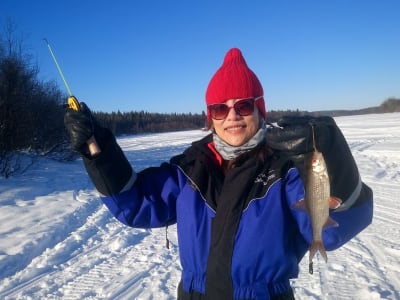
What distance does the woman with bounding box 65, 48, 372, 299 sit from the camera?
69.8 inches

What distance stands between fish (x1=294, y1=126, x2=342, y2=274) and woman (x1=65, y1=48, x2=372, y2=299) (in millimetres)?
47

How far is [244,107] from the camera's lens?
2059 mm

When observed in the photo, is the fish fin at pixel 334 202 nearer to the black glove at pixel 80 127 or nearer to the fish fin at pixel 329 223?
the fish fin at pixel 329 223

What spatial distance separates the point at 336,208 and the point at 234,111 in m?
0.79

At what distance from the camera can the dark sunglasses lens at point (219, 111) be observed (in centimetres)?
208

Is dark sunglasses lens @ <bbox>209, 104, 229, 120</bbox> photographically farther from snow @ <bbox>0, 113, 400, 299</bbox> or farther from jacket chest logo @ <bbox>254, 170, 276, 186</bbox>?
snow @ <bbox>0, 113, 400, 299</bbox>

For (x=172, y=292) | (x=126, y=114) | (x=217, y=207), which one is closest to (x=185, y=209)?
(x=217, y=207)

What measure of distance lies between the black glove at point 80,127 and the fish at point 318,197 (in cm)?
122

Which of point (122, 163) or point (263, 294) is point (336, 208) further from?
point (122, 163)

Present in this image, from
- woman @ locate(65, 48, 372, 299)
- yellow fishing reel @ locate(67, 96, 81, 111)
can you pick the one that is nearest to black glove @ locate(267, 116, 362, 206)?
woman @ locate(65, 48, 372, 299)

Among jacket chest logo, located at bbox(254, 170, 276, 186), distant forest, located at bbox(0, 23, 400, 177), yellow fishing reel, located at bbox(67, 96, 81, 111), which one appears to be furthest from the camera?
distant forest, located at bbox(0, 23, 400, 177)

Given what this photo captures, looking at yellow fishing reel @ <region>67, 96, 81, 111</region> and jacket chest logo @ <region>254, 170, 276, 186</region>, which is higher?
yellow fishing reel @ <region>67, 96, 81, 111</region>

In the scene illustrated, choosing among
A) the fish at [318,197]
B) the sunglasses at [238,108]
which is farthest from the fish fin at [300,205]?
the sunglasses at [238,108]

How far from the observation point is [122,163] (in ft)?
6.62
